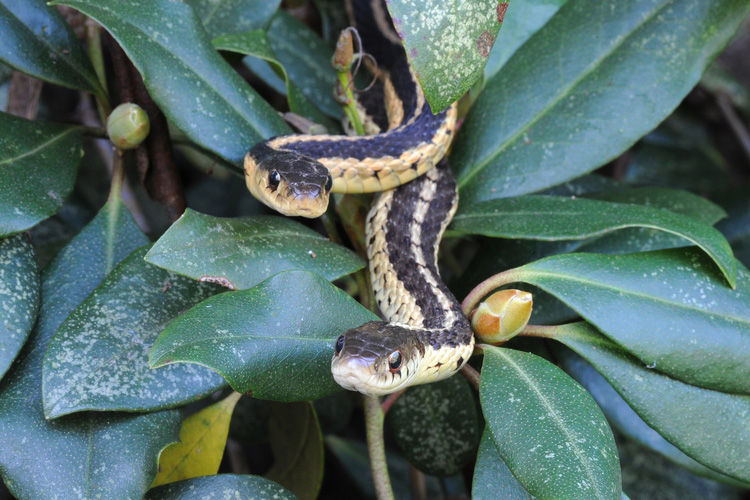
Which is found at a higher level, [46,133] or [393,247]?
[46,133]

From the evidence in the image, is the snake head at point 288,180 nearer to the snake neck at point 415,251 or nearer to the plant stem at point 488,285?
the snake neck at point 415,251

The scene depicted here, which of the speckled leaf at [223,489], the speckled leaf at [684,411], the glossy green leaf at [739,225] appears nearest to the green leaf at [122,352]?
the speckled leaf at [223,489]

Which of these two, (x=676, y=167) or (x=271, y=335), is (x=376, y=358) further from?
(x=676, y=167)

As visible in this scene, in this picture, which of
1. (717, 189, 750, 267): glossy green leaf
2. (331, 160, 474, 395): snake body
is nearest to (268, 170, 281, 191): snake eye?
(331, 160, 474, 395): snake body

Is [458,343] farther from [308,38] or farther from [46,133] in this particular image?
[308,38]

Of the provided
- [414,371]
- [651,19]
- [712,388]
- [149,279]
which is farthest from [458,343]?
[651,19]
